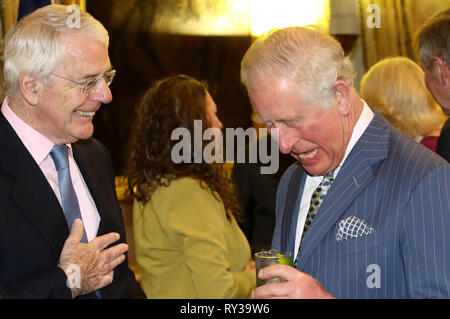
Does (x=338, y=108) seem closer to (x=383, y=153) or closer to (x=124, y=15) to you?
(x=383, y=153)

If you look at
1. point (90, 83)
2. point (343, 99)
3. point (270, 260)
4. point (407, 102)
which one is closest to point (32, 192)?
point (90, 83)

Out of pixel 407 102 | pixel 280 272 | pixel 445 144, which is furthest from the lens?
pixel 407 102

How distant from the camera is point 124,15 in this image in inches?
193

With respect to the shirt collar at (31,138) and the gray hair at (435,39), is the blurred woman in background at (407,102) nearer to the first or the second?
the gray hair at (435,39)

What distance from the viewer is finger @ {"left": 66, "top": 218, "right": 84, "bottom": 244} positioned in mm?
1790

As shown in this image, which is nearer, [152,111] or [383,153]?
[383,153]

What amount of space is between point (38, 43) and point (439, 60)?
1.70 metres

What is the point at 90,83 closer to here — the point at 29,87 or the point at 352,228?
the point at 29,87

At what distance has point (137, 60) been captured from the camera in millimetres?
5043

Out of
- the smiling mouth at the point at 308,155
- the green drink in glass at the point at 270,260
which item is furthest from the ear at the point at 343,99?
the green drink in glass at the point at 270,260
